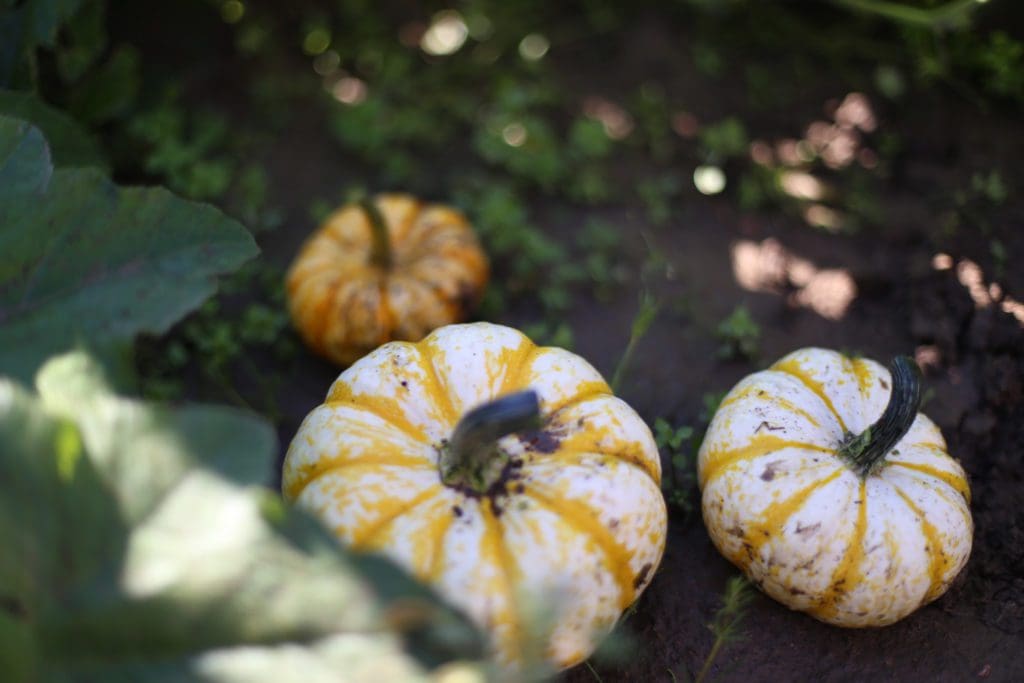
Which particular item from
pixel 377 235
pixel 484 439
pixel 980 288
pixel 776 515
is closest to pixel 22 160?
pixel 377 235

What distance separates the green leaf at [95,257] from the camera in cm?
222

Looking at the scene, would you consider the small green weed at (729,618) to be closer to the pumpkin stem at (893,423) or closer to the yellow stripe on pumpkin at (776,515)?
→ the yellow stripe on pumpkin at (776,515)

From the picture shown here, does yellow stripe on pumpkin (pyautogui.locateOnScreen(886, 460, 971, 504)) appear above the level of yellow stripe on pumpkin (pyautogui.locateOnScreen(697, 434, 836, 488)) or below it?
below

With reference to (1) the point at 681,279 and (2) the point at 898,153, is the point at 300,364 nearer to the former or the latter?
(1) the point at 681,279

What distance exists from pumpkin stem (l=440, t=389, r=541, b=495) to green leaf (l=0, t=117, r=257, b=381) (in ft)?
2.43

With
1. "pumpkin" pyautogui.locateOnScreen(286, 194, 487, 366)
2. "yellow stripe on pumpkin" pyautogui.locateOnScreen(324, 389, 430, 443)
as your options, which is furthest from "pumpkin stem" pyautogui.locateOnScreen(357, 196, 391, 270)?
"yellow stripe on pumpkin" pyautogui.locateOnScreen(324, 389, 430, 443)

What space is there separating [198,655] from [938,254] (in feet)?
9.15

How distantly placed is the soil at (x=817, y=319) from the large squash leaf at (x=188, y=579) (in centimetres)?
101

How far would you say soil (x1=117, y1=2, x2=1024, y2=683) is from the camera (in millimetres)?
2521

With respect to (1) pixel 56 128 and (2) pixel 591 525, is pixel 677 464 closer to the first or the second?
(2) pixel 591 525

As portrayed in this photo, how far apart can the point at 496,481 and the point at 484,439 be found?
0.55 ft

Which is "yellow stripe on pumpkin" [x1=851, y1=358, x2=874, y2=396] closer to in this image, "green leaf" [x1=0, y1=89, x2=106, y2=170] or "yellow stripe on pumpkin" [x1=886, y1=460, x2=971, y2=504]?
"yellow stripe on pumpkin" [x1=886, y1=460, x2=971, y2=504]

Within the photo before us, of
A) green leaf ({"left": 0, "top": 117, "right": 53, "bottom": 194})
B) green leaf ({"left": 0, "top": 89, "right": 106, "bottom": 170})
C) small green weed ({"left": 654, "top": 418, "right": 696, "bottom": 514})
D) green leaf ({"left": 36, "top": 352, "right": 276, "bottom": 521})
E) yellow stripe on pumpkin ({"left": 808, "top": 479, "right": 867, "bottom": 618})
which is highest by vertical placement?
green leaf ({"left": 0, "top": 117, "right": 53, "bottom": 194})

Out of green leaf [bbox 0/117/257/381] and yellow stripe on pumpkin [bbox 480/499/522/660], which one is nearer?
yellow stripe on pumpkin [bbox 480/499/522/660]
